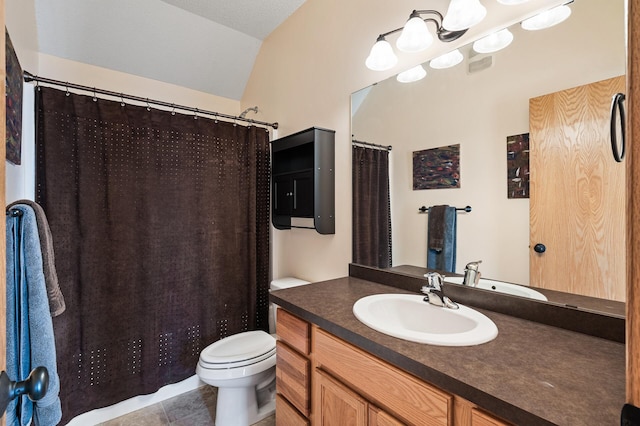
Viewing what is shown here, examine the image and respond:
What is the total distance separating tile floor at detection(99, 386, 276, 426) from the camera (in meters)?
1.74

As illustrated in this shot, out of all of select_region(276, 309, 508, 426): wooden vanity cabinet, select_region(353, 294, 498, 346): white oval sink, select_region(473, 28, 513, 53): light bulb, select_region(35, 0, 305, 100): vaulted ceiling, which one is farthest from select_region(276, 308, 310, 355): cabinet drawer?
select_region(35, 0, 305, 100): vaulted ceiling

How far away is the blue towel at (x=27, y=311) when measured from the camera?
0.92m

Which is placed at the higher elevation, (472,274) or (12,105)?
(12,105)

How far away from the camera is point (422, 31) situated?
1263mm

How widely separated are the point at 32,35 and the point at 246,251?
1.83 metres

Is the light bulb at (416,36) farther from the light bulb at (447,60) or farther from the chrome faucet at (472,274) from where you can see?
the chrome faucet at (472,274)

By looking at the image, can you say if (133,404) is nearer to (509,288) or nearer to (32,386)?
(32,386)

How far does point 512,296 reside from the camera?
42.6 inches

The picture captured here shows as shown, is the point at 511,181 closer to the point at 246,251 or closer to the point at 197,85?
the point at 246,251

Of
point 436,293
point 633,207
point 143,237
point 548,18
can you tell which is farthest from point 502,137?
point 143,237

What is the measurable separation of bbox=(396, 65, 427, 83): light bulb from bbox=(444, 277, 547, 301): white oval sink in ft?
3.16

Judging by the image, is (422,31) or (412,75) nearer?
(422,31)

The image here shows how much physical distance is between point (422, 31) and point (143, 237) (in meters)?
1.92

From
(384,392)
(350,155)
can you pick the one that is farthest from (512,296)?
(350,155)
